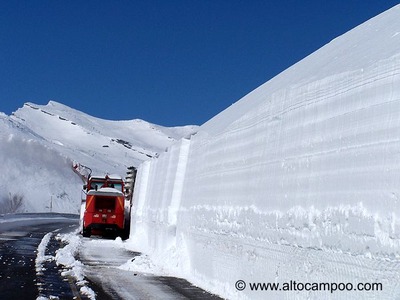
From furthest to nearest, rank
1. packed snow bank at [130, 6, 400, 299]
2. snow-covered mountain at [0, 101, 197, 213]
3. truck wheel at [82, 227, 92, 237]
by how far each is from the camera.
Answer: snow-covered mountain at [0, 101, 197, 213] < truck wheel at [82, 227, 92, 237] < packed snow bank at [130, 6, 400, 299]


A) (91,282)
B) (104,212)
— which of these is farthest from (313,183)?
(104,212)

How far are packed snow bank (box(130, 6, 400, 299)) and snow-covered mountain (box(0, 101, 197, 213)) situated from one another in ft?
79.6

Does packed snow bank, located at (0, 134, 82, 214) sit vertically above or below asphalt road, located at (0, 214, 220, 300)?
above

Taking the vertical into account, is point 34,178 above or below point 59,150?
below

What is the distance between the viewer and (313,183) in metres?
8.58

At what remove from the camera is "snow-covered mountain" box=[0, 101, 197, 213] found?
89625mm

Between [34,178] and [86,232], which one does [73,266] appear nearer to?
[86,232]

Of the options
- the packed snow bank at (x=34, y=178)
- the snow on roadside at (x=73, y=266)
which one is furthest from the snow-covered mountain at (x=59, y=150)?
the snow on roadside at (x=73, y=266)

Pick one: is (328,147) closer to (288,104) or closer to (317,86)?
(317,86)

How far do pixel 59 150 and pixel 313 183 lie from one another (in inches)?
4383

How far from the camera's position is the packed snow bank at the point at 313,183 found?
701 centimetres

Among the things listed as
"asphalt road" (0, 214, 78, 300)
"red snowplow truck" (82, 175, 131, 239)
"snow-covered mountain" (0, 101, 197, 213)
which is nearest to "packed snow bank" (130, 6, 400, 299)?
"asphalt road" (0, 214, 78, 300)

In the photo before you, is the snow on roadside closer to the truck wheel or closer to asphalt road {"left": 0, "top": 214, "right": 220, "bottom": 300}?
asphalt road {"left": 0, "top": 214, "right": 220, "bottom": 300}

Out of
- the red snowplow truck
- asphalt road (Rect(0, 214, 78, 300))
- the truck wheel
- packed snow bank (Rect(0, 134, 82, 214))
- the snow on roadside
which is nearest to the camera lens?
asphalt road (Rect(0, 214, 78, 300))
